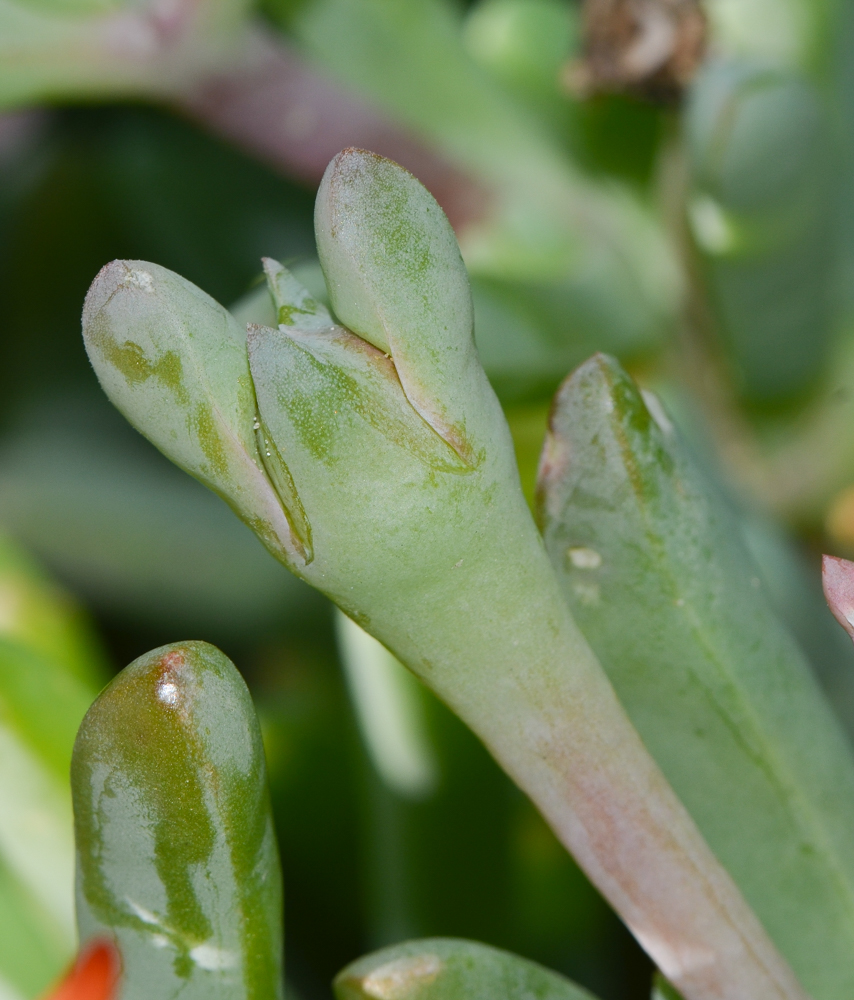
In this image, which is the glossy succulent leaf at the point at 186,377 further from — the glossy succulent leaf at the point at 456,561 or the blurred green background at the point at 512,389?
the blurred green background at the point at 512,389

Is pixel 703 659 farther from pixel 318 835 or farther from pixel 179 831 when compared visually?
pixel 318 835

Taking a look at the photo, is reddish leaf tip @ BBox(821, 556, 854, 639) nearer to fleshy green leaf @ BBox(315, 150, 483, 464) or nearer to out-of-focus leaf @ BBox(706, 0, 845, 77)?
fleshy green leaf @ BBox(315, 150, 483, 464)

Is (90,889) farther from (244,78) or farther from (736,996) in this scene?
(244,78)

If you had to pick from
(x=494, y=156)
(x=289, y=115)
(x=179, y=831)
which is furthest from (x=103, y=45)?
(x=179, y=831)

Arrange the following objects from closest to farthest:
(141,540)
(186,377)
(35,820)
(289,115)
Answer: (186,377)
(35,820)
(289,115)
(141,540)

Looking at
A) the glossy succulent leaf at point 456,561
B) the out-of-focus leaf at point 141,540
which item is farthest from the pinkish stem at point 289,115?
the glossy succulent leaf at point 456,561

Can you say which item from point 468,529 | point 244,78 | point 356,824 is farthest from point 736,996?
point 244,78
